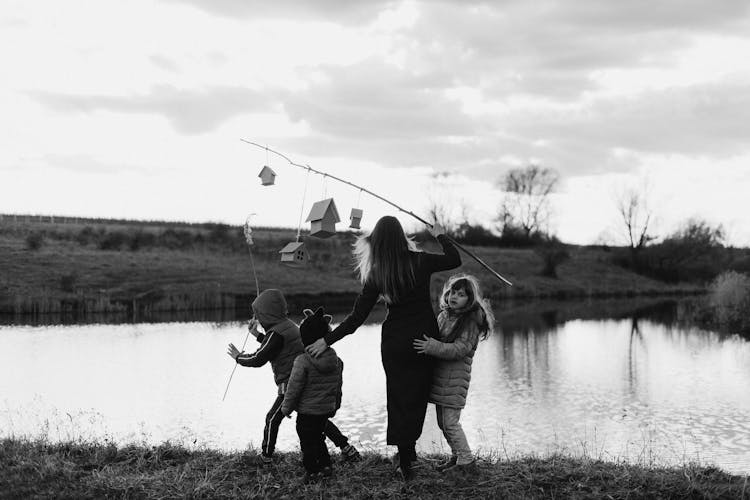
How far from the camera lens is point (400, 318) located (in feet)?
15.2

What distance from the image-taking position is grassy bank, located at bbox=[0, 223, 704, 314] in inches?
1088

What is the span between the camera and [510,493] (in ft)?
14.5

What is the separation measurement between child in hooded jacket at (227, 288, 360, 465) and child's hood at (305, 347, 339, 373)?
1.67 ft

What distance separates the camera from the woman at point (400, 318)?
4.56 meters

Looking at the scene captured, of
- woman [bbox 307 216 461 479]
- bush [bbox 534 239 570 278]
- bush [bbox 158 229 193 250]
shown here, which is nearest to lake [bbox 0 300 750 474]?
woman [bbox 307 216 461 479]

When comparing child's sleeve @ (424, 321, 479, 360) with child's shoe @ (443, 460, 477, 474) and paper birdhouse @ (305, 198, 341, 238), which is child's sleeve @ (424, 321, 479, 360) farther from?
paper birdhouse @ (305, 198, 341, 238)

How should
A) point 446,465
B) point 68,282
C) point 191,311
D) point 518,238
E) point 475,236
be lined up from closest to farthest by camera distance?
1. point 446,465
2. point 191,311
3. point 68,282
4. point 475,236
5. point 518,238

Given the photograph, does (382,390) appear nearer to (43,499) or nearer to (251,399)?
(251,399)

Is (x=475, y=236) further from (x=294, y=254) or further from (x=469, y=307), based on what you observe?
(x=469, y=307)

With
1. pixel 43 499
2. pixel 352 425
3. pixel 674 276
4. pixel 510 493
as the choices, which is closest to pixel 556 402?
pixel 352 425

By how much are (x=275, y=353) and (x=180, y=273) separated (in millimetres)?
28917

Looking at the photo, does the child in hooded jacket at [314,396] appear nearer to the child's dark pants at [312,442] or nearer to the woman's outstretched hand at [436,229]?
the child's dark pants at [312,442]

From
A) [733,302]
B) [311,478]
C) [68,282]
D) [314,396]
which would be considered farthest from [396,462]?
[68,282]

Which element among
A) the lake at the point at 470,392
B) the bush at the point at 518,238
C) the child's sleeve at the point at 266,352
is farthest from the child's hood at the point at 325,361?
the bush at the point at 518,238
